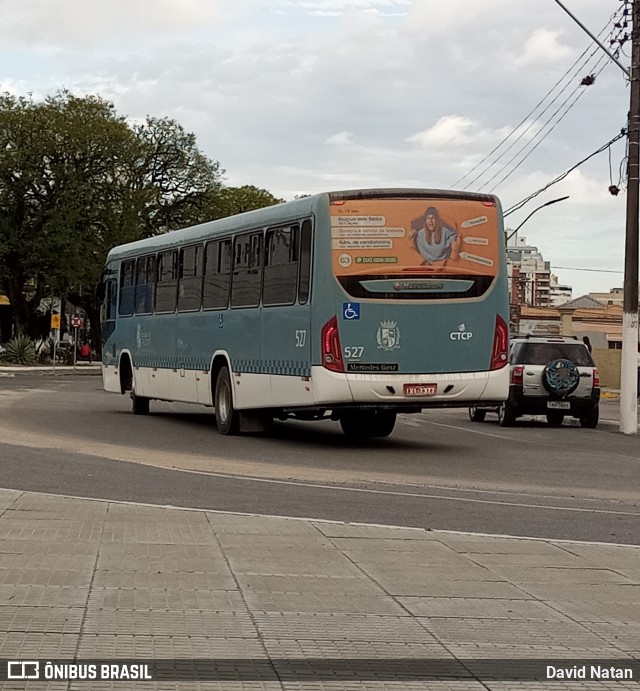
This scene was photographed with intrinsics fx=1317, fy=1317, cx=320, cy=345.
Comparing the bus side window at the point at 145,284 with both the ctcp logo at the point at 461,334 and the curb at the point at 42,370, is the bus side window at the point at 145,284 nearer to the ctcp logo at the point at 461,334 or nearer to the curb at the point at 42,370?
the ctcp logo at the point at 461,334

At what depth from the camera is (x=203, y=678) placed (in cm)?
568

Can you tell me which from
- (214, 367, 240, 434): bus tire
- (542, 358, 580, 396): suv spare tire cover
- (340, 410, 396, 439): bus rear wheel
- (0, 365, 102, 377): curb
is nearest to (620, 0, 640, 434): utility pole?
(542, 358, 580, 396): suv spare tire cover

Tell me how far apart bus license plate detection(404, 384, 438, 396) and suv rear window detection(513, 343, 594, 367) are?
8.10m

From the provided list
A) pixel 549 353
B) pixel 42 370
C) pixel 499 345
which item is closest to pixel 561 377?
pixel 549 353

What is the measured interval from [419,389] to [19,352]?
46.4 metres

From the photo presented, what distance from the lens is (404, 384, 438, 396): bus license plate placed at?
18250 mm

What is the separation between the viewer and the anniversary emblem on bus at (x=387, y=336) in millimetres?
18219

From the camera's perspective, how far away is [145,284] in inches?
997

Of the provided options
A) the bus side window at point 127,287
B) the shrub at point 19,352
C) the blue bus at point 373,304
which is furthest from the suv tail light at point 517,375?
the shrub at point 19,352

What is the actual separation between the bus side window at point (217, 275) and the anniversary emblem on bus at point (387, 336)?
3.72 metres

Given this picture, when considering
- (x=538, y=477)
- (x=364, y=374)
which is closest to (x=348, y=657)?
(x=538, y=477)

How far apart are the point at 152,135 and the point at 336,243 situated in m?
55.7

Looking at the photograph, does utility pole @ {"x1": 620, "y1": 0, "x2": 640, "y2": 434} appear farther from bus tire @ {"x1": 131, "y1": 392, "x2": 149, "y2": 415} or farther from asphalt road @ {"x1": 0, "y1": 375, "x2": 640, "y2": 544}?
bus tire @ {"x1": 131, "y1": 392, "x2": 149, "y2": 415}

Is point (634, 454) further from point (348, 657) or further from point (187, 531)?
point (348, 657)
